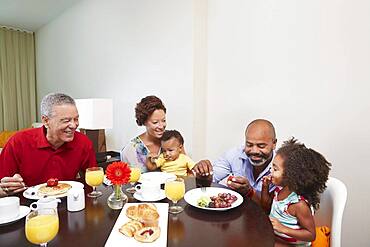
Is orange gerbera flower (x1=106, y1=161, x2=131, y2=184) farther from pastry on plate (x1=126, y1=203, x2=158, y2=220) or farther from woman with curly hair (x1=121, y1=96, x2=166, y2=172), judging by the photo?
woman with curly hair (x1=121, y1=96, x2=166, y2=172)

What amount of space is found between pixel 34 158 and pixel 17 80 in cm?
374

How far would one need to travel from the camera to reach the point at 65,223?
112cm

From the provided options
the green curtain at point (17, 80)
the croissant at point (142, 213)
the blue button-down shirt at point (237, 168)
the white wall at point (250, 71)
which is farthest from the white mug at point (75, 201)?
the green curtain at point (17, 80)

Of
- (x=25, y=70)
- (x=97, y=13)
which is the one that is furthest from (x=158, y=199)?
(x=25, y=70)

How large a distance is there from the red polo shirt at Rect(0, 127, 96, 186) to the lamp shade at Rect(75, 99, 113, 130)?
1.13 meters

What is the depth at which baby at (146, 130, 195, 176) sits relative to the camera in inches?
84.4

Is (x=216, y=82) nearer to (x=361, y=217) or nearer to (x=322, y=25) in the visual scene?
(x=322, y=25)

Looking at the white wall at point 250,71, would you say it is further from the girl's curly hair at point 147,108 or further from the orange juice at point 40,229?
the orange juice at point 40,229

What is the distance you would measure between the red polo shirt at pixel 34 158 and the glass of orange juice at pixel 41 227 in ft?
2.75

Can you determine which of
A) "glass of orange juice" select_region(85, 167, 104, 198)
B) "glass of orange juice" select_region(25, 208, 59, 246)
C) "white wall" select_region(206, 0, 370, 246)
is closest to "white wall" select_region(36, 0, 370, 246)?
"white wall" select_region(206, 0, 370, 246)

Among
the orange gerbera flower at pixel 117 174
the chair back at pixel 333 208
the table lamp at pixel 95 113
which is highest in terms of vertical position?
the table lamp at pixel 95 113

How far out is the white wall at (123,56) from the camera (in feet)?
8.84

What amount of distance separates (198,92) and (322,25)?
3.84 ft

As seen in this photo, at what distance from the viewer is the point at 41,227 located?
0.90 meters
